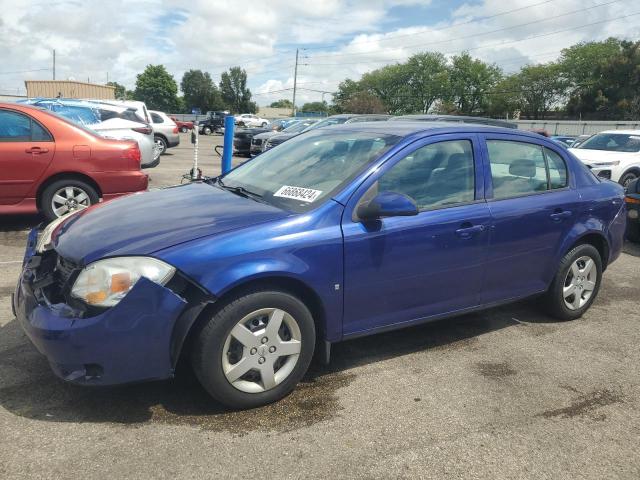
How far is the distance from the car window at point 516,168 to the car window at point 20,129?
5304mm

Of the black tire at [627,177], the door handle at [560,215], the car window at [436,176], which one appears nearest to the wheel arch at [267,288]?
the car window at [436,176]

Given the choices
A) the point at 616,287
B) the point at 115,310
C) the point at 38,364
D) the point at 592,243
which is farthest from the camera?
the point at 616,287

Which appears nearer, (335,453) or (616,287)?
(335,453)

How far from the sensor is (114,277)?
267 centimetres

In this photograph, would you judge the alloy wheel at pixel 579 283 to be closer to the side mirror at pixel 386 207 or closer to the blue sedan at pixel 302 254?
the blue sedan at pixel 302 254

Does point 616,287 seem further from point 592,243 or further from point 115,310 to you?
point 115,310

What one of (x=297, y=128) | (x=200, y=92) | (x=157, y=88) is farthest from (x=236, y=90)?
(x=297, y=128)

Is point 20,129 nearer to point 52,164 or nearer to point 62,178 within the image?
point 52,164

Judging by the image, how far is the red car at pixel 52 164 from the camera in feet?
21.0

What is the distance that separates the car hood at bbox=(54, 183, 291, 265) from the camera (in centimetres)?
282

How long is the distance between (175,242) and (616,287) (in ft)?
16.0

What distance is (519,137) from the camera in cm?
418

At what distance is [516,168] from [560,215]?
53 cm

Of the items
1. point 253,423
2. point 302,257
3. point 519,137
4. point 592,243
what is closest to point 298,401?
point 253,423
